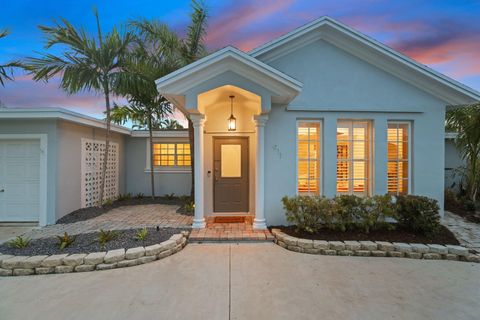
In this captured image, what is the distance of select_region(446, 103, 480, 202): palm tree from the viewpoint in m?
6.77

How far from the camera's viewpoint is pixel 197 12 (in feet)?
25.0

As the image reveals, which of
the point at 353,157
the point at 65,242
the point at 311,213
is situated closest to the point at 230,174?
the point at 311,213

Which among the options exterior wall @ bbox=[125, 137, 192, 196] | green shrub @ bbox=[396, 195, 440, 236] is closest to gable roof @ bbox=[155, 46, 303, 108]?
green shrub @ bbox=[396, 195, 440, 236]

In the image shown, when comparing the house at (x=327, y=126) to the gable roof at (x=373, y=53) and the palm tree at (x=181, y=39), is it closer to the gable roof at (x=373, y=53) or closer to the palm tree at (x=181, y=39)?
the gable roof at (x=373, y=53)

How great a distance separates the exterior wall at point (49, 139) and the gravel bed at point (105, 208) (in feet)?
1.30

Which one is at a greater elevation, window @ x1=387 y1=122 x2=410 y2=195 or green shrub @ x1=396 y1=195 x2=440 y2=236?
window @ x1=387 y1=122 x2=410 y2=195

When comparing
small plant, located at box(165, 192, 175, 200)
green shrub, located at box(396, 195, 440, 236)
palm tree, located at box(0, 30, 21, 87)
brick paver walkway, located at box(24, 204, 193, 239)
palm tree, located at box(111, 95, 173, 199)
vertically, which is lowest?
brick paver walkway, located at box(24, 204, 193, 239)

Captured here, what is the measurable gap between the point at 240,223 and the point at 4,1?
1050 centimetres

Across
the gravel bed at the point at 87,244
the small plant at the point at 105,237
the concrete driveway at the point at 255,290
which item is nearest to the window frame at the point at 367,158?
the concrete driveway at the point at 255,290

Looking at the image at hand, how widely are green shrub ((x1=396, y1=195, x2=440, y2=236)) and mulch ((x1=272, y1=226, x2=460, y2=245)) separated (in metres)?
0.15

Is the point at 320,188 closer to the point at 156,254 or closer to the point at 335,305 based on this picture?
the point at 335,305

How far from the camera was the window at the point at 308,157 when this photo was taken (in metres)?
5.98

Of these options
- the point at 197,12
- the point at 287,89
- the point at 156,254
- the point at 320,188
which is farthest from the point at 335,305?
the point at 197,12

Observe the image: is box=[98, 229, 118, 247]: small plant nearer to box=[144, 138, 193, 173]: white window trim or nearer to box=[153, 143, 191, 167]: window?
box=[144, 138, 193, 173]: white window trim
